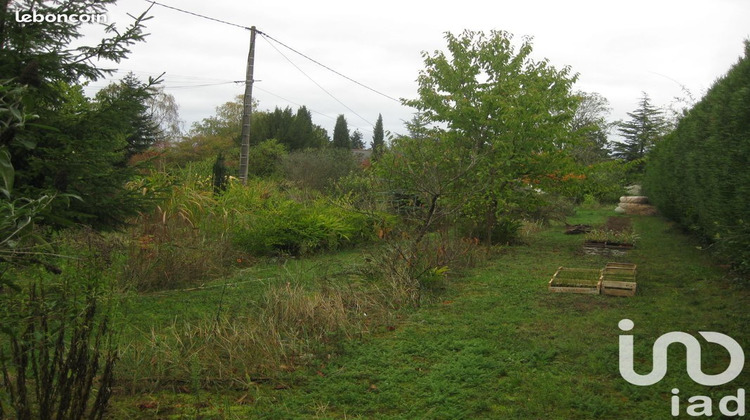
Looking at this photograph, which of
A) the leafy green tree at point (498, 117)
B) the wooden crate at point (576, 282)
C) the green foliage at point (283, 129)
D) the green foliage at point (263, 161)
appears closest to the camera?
the wooden crate at point (576, 282)

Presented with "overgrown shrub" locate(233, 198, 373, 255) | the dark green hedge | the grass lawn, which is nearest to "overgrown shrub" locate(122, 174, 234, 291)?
"overgrown shrub" locate(233, 198, 373, 255)

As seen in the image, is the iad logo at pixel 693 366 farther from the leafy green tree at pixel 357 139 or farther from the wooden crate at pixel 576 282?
the leafy green tree at pixel 357 139

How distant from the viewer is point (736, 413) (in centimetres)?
Answer: 335

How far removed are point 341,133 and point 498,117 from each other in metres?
39.7

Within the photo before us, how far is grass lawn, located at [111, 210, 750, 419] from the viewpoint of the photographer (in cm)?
365

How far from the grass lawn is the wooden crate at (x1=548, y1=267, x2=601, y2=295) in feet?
0.65

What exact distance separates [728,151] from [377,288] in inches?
172

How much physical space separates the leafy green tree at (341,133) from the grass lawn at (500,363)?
41.9 meters

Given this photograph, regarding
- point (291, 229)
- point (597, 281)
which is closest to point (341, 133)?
point (291, 229)

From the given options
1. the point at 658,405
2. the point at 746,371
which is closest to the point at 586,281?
the point at 746,371

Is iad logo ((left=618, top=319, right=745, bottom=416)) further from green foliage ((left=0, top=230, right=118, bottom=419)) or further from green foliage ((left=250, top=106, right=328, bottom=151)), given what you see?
green foliage ((left=250, top=106, right=328, bottom=151))

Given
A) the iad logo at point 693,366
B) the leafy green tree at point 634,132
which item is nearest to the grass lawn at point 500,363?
the iad logo at point 693,366

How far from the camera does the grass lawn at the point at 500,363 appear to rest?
3646 millimetres

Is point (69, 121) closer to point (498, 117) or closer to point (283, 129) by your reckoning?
point (498, 117)
